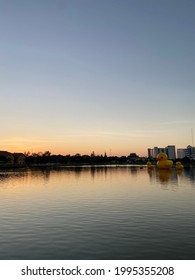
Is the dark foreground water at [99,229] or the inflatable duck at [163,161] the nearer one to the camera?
the dark foreground water at [99,229]

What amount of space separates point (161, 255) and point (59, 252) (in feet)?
17.4

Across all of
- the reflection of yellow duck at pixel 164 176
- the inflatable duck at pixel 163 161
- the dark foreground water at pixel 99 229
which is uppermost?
the inflatable duck at pixel 163 161

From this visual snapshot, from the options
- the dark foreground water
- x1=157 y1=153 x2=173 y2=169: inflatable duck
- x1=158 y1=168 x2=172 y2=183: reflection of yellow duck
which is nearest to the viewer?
the dark foreground water

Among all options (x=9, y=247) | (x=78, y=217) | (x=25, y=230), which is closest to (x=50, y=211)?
(x=78, y=217)

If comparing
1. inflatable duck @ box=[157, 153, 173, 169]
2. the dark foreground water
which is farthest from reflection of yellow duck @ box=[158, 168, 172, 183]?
the dark foreground water

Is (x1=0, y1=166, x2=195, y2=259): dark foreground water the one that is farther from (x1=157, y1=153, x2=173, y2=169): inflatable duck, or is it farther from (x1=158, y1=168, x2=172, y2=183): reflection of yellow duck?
(x1=157, y1=153, x2=173, y2=169): inflatable duck

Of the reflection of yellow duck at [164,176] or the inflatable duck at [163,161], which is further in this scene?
the inflatable duck at [163,161]

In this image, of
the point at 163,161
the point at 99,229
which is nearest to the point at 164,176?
the point at 163,161

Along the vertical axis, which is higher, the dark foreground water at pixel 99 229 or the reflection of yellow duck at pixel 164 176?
the reflection of yellow duck at pixel 164 176

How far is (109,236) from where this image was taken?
62.8 feet

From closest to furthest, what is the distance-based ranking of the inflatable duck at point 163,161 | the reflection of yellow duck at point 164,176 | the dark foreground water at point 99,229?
the dark foreground water at point 99,229 < the reflection of yellow duck at point 164,176 < the inflatable duck at point 163,161

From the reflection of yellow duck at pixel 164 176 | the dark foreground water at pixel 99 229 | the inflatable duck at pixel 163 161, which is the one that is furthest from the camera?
the inflatable duck at pixel 163 161

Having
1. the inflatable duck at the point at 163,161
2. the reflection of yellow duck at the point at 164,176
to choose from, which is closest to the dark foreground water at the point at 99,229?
the reflection of yellow duck at the point at 164,176

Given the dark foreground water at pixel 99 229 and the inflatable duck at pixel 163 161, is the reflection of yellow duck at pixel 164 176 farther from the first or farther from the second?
the dark foreground water at pixel 99 229
